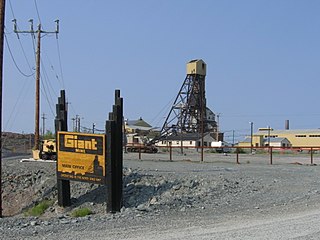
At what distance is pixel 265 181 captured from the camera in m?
20.0

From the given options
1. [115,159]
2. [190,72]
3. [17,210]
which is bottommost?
[17,210]

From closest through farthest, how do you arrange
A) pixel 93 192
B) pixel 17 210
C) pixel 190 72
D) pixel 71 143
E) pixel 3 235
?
pixel 3 235 < pixel 71 143 < pixel 93 192 < pixel 17 210 < pixel 190 72

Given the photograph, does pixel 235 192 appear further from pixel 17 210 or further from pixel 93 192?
pixel 17 210

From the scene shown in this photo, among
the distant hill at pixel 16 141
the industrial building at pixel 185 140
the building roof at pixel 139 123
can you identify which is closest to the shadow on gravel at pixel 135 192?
the distant hill at pixel 16 141

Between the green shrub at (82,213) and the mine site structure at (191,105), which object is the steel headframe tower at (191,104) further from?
the green shrub at (82,213)

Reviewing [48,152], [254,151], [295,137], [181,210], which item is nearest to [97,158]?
[181,210]

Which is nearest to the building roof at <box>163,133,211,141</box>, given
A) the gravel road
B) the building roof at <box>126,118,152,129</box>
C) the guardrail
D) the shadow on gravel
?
the guardrail

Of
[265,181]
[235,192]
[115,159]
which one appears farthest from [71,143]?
[265,181]

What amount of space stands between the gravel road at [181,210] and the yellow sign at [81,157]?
1191 mm

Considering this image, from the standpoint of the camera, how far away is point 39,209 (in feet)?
62.0

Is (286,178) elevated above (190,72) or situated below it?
below

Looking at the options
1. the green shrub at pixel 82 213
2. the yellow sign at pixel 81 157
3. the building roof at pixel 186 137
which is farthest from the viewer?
the building roof at pixel 186 137

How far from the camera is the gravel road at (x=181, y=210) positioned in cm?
1080

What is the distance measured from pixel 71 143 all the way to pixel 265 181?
7.47 m
